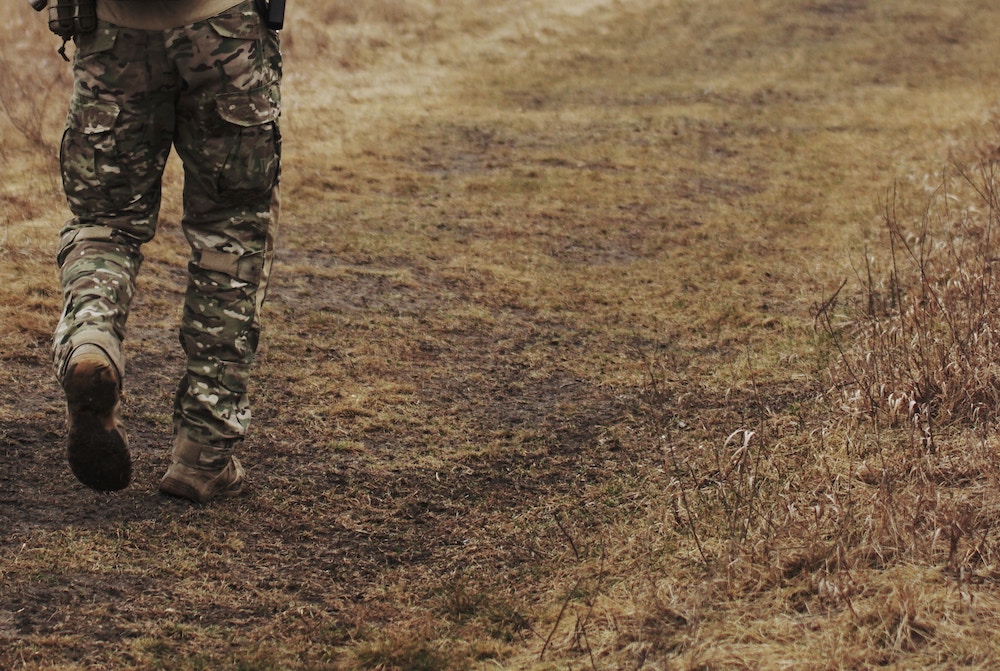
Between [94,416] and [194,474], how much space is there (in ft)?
2.49

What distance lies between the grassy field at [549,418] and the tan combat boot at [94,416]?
41 cm

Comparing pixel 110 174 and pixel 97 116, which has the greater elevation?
pixel 97 116

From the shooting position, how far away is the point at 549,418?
4.59m

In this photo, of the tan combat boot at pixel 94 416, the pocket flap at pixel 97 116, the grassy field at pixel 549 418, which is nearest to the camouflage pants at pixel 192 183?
the pocket flap at pixel 97 116

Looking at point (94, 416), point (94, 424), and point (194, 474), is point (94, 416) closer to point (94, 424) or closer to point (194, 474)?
point (94, 424)

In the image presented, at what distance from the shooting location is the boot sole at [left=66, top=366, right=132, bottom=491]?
2877 mm

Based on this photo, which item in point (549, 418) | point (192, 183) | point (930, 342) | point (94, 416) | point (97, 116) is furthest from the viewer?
point (549, 418)

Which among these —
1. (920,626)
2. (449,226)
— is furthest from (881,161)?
(920,626)

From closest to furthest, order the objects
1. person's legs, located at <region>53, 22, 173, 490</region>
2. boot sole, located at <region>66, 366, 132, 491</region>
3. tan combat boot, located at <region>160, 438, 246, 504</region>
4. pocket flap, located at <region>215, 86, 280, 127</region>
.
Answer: boot sole, located at <region>66, 366, 132, 491</region>, person's legs, located at <region>53, 22, 173, 490</region>, pocket flap, located at <region>215, 86, 280, 127</region>, tan combat boot, located at <region>160, 438, 246, 504</region>

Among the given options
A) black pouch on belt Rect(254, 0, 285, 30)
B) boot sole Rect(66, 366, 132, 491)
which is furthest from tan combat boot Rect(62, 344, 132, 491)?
black pouch on belt Rect(254, 0, 285, 30)

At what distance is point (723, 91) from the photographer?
38.8 feet

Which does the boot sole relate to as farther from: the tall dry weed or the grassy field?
the tall dry weed

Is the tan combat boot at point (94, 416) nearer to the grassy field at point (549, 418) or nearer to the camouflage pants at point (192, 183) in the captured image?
the camouflage pants at point (192, 183)

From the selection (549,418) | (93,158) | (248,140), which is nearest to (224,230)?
(248,140)
